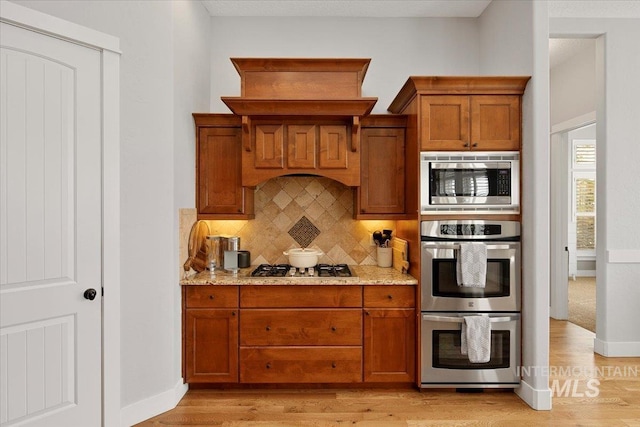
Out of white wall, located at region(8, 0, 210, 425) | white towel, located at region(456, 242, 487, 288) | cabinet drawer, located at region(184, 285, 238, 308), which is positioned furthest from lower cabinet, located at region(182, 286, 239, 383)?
white towel, located at region(456, 242, 487, 288)

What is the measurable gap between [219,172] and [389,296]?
1776 millimetres

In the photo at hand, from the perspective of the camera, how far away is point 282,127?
321 cm

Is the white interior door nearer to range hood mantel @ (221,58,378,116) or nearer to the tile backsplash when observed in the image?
range hood mantel @ (221,58,378,116)

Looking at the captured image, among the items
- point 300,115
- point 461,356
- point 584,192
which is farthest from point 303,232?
point 584,192

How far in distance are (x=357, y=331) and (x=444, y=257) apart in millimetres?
887

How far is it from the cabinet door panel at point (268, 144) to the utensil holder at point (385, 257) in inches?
50.0

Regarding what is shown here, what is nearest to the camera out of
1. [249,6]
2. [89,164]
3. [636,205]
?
[89,164]

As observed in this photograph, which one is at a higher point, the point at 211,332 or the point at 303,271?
the point at 303,271

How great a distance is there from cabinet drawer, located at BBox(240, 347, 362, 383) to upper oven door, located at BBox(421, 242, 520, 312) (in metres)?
0.75

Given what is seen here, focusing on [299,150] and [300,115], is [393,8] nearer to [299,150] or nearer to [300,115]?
[300,115]

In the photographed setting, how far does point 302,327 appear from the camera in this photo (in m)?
2.97

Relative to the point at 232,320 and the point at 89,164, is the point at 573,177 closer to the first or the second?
the point at 232,320

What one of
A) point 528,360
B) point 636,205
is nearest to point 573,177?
point 636,205

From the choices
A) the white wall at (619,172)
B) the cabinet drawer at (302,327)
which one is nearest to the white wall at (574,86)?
the white wall at (619,172)
